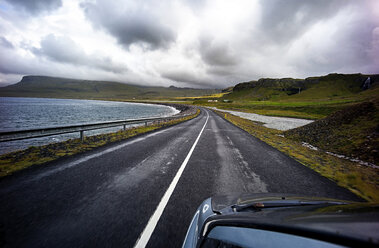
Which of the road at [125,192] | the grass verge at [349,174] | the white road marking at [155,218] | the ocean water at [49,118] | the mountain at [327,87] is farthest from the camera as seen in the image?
the mountain at [327,87]

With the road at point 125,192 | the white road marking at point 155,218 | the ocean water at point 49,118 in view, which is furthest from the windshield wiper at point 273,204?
the ocean water at point 49,118

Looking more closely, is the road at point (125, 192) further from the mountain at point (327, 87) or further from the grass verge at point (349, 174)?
the mountain at point (327, 87)

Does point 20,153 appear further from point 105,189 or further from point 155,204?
point 155,204

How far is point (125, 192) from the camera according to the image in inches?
129

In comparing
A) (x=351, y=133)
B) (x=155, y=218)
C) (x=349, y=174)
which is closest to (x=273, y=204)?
(x=155, y=218)

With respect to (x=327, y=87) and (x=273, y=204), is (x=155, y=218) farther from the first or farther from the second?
(x=327, y=87)

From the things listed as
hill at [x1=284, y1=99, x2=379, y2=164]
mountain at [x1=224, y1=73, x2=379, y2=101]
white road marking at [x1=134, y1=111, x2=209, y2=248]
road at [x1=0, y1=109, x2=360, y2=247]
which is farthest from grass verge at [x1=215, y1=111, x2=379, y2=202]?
mountain at [x1=224, y1=73, x2=379, y2=101]

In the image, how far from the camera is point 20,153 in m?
5.71

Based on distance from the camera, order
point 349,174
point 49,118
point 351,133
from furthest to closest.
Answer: point 49,118 < point 351,133 < point 349,174

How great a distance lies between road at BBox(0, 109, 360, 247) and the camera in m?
2.16

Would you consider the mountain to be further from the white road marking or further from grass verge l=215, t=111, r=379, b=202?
the white road marking

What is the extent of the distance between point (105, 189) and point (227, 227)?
303 centimetres

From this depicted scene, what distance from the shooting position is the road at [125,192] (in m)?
2.16

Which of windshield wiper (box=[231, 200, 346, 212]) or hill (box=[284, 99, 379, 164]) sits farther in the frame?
hill (box=[284, 99, 379, 164])
